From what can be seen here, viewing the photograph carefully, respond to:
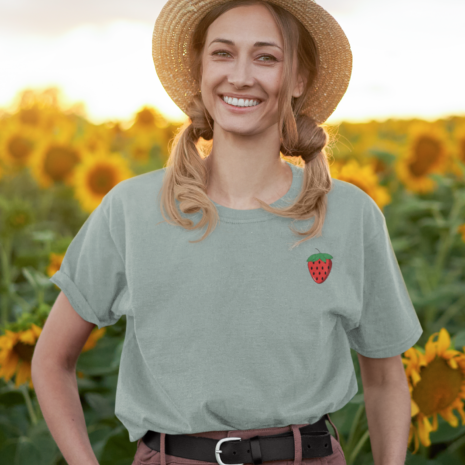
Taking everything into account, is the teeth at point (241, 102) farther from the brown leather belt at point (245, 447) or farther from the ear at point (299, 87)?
the brown leather belt at point (245, 447)

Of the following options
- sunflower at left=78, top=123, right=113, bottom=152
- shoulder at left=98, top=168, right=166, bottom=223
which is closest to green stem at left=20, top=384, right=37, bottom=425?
shoulder at left=98, top=168, right=166, bottom=223

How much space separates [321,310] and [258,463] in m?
0.42

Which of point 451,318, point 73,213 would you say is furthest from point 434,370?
point 73,213

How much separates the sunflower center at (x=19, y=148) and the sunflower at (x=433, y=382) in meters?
4.00

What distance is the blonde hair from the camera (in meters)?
1.70

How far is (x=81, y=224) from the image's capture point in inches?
185

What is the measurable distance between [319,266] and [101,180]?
3129 mm

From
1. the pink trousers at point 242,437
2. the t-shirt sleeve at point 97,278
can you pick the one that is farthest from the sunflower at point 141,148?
the pink trousers at point 242,437

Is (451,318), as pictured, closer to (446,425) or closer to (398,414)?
(446,425)

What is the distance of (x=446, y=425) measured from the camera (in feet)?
7.86

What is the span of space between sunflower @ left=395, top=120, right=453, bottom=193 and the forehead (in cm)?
320

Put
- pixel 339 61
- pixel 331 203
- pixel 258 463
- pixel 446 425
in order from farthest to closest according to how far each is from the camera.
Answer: pixel 446 425 → pixel 339 61 → pixel 331 203 → pixel 258 463

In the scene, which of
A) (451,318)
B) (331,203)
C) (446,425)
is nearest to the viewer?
(331,203)

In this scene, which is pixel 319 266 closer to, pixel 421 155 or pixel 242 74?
pixel 242 74
